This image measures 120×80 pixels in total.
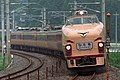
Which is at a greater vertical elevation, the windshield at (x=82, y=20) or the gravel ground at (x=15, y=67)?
the windshield at (x=82, y=20)

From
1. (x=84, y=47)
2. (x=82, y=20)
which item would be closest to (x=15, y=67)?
(x=82, y=20)

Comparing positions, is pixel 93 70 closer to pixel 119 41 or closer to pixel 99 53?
pixel 99 53

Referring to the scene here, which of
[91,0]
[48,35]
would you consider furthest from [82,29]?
[91,0]

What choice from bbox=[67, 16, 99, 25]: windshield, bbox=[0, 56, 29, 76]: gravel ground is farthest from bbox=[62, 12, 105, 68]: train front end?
bbox=[0, 56, 29, 76]: gravel ground

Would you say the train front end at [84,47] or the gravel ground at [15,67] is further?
the gravel ground at [15,67]

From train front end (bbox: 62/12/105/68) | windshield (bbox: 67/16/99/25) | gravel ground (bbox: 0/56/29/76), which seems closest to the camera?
train front end (bbox: 62/12/105/68)

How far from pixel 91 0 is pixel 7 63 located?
39779 mm

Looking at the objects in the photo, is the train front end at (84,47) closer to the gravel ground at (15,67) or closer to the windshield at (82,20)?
the windshield at (82,20)

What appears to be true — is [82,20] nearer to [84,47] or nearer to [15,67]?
[84,47]

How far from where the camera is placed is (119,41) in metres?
78.6

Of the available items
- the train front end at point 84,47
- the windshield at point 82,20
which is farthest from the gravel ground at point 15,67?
the train front end at point 84,47

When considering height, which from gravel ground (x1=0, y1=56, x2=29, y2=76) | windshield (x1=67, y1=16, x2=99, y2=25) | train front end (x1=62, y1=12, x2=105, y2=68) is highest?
windshield (x1=67, y1=16, x2=99, y2=25)

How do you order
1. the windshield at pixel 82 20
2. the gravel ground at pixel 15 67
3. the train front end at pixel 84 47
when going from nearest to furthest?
the train front end at pixel 84 47 < the windshield at pixel 82 20 < the gravel ground at pixel 15 67

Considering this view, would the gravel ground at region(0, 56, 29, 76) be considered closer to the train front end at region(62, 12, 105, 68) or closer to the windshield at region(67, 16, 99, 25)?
the windshield at region(67, 16, 99, 25)
